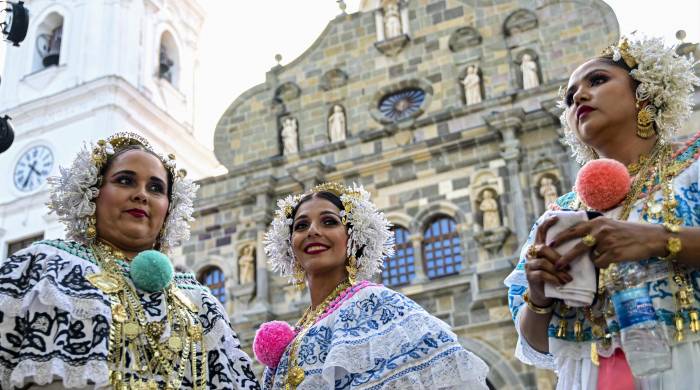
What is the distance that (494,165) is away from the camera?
1507 cm

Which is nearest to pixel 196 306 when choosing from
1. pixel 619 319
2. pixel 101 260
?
pixel 101 260

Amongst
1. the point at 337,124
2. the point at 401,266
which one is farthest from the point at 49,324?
the point at 337,124

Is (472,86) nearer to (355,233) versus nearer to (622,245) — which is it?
(355,233)

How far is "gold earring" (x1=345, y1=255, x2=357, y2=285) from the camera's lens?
5059 mm

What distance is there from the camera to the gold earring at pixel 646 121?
3.68 meters

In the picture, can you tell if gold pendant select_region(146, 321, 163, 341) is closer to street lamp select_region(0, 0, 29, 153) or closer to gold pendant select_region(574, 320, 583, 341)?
gold pendant select_region(574, 320, 583, 341)

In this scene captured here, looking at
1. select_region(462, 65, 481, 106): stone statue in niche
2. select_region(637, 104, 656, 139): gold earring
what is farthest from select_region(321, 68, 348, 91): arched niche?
select_region(637, 104, 656, 139): gold earring

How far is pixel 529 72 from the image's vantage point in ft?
52.6

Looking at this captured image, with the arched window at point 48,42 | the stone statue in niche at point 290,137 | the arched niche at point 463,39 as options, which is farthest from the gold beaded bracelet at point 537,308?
the arched window at point 48,42

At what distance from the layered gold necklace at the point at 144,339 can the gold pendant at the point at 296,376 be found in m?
0.77

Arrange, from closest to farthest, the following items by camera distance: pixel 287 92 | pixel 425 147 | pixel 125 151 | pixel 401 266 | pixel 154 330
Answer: pixel 154 330 < pixel 125 151 < pixel 401 266 < pixel 425 147 < pixel 287 92

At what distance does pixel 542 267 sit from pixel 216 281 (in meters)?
13.9

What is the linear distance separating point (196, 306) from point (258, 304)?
11.4 m

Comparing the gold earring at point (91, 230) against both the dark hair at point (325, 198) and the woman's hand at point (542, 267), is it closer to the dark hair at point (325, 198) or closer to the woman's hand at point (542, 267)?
the dark hair at point (325, 198)
